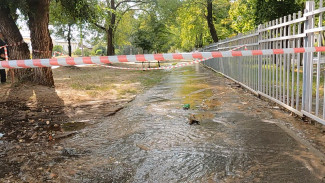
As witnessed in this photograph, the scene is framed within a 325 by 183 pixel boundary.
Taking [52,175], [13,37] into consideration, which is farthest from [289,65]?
[13,37]

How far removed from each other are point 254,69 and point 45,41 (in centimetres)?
720

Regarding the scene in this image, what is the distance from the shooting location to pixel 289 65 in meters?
5.38

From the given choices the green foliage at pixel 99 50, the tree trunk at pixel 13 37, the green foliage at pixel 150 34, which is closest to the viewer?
the tree trunk at pixel 13 37

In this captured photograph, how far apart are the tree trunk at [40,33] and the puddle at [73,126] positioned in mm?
5164

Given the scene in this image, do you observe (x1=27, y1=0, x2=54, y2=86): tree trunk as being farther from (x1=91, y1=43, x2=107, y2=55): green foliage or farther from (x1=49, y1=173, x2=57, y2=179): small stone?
(x1=91, y1=43, x2=107, y2=55): green foliage

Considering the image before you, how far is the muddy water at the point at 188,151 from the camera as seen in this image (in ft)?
9.59

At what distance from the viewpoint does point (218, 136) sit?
4.21 m

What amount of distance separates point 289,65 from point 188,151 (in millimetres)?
3077

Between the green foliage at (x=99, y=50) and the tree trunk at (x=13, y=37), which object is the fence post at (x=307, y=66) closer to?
the tree trunk at (x=13, y=37)

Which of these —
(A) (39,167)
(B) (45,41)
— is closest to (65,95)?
(B) (45,41)

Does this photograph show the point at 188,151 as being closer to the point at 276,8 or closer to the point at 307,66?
the point at 307,66

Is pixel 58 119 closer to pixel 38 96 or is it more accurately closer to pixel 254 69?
pixel 38 96

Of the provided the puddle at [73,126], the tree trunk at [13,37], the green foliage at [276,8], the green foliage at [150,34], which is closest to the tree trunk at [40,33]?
the tree trunk at [13,37]

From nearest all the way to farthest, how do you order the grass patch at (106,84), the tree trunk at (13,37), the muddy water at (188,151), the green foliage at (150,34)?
the muddy water at (188,151) < the grass patch at (106,84) < the tree trunk at (13,37) < the green foliage at (150,34)
